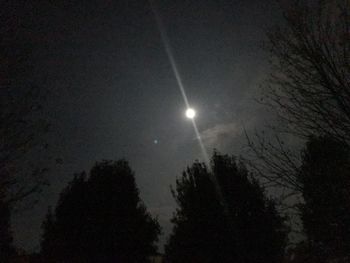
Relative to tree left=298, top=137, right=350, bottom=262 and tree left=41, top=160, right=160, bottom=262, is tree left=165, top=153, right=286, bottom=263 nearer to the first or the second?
tree left=41, top=160, right=160, bottom=262

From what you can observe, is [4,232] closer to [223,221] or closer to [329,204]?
[329,204]

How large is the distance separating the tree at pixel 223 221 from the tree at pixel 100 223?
235 centimetres

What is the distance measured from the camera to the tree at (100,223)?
16344 millimetres

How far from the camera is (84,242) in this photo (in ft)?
53.6

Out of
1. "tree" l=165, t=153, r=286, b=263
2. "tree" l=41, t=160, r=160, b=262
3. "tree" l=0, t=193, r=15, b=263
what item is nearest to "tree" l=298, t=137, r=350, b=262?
"tree" l=0, t=193, r=15, b=263

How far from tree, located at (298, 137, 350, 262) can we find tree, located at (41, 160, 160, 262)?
46.8ft

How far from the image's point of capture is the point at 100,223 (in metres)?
16.9

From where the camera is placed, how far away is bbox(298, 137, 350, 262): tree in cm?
455

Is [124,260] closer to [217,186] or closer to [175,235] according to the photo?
[175,235]

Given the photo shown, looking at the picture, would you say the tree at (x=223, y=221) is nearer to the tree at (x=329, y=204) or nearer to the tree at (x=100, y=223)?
the tree at (x=100, y=223)

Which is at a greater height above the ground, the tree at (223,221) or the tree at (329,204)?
the tree at (223,221)

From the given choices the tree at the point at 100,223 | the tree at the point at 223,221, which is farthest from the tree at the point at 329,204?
the tree at the point at 100,223

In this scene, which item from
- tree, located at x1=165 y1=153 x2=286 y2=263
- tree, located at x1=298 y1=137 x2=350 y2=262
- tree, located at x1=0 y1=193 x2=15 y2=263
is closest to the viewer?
tree, located at x1=298 y1=137 x2=350 y2=262

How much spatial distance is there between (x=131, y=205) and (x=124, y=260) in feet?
11.2
